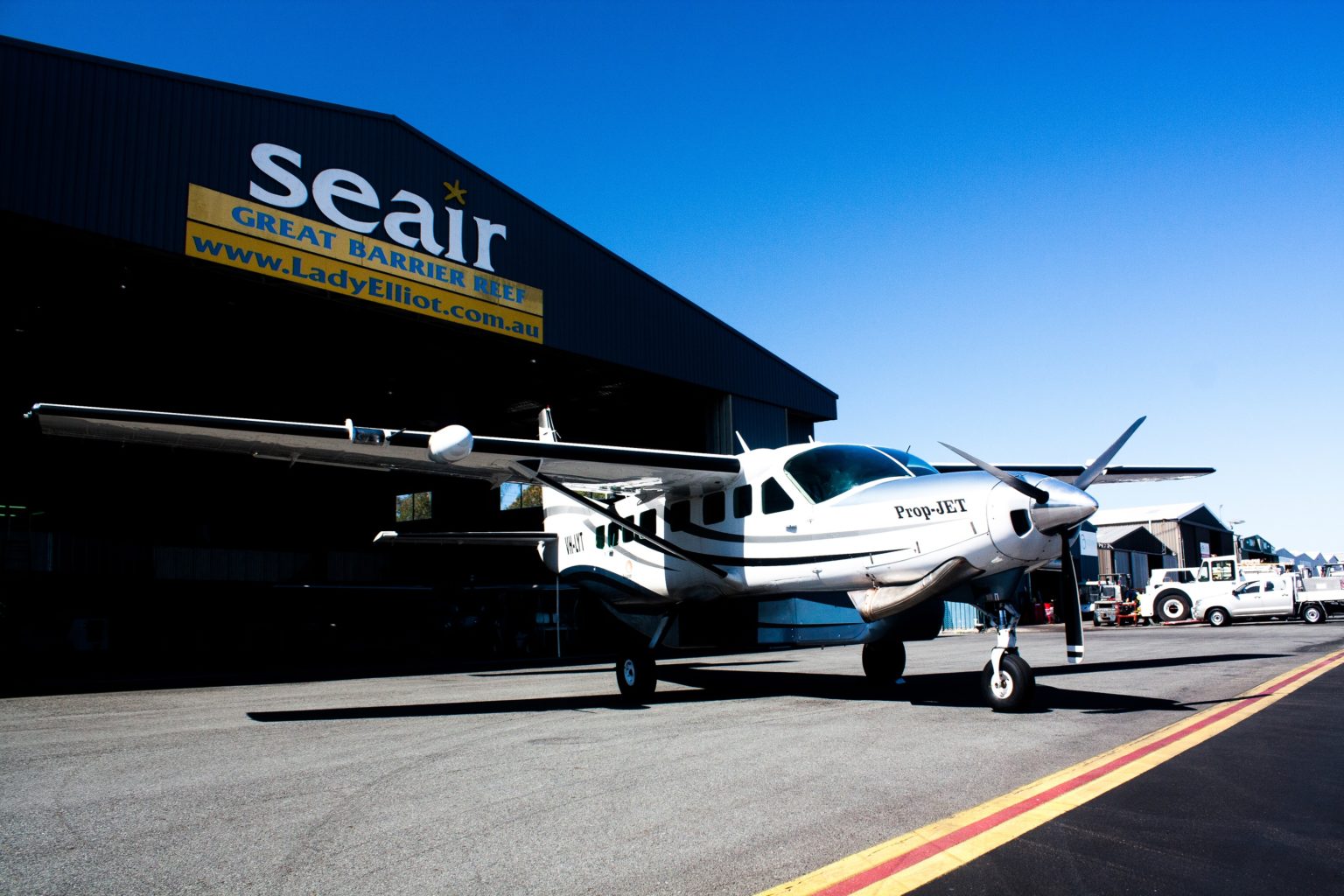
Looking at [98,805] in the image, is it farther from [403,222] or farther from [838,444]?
[403,222]

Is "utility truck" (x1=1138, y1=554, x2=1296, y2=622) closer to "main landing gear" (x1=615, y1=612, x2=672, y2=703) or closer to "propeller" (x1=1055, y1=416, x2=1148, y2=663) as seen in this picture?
"propeller" (x1=1055, y1=416, x2=1148, y2=663)

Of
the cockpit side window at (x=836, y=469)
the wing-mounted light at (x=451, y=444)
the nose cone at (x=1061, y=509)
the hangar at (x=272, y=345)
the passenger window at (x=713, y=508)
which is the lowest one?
the nose cone at (x=1061, y=509)

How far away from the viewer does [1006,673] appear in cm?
902

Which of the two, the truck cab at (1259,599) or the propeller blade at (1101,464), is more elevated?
the propeller blade at (1101,464)

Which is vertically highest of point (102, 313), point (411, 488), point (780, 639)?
point (102, 313)

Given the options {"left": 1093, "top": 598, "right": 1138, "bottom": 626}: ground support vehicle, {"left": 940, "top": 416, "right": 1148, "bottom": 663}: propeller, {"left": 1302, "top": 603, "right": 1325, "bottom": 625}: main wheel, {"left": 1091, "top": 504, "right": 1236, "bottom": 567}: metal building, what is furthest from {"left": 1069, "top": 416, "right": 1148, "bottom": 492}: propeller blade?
{"left": 1091, "top": 504, "right": 1236, "bottom": 567}: metal building

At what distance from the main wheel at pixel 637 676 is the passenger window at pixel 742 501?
2.51m

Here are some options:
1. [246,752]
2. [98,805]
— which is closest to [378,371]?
[246,752]

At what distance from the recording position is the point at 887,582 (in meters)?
9.62

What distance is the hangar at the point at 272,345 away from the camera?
51.8 feet

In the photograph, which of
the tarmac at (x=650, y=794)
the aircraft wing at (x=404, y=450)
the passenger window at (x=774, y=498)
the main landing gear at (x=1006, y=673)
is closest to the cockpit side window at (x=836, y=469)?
the passenger window at (x=774, y=498)

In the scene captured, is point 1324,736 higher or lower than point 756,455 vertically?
lower

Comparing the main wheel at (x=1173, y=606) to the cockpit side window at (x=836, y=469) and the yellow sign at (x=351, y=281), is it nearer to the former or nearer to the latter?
the yellow sign at (x=351, y=281)

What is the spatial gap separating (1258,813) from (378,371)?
23083 mm
